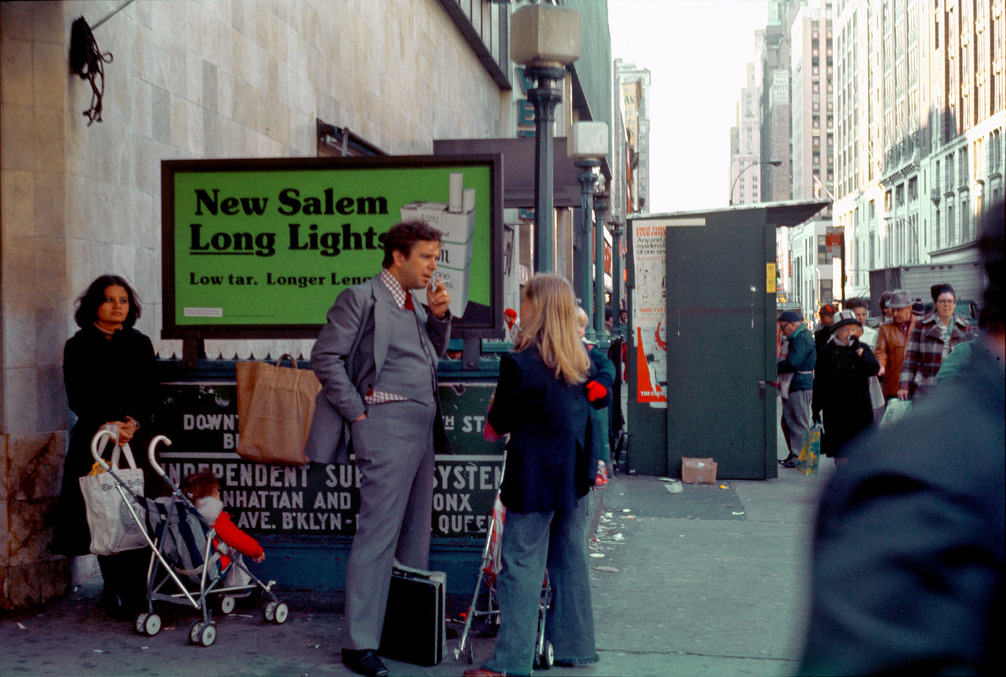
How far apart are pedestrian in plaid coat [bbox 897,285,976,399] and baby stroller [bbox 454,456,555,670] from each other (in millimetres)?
5510

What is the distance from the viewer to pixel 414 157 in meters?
6.61

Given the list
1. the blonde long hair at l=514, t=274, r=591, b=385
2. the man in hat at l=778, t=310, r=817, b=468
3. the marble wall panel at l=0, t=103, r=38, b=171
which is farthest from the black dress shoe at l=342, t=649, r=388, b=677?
the man in hat at l=778, t=310, r=817, b=468

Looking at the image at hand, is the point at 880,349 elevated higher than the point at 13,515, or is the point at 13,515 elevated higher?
the point at 880,349

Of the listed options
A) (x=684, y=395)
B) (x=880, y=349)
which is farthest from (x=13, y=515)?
(x=880, y=349)

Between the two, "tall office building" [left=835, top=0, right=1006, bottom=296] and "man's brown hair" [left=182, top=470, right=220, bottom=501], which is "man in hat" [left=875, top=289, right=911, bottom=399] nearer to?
"man's brown hair" [left=182, top=470, right=220, bottom=501]

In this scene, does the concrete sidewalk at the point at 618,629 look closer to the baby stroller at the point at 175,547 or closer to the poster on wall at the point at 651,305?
the baby stroller at the point at 175,547

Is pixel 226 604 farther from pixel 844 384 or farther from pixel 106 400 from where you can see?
pixel 844 384

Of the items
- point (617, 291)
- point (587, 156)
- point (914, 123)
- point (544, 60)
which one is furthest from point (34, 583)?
point (914, 123)

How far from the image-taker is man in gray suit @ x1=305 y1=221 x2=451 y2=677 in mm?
5312

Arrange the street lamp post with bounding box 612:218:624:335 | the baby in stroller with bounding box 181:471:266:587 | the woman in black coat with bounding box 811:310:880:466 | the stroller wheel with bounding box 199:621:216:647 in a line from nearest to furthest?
the stroller wheel with bounding box 199:621:216:647
the baby in stroller with bounding box 181:471:266:587
the woman in black coat with bounding box 811:310:880:466
the street lamp post with bounding box 612:218:624:335

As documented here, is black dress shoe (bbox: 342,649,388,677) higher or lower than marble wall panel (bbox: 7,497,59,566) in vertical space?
lower

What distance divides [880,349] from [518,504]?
7.89m

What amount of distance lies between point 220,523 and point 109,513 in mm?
569

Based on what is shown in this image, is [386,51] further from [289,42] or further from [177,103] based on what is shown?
[177,103]
